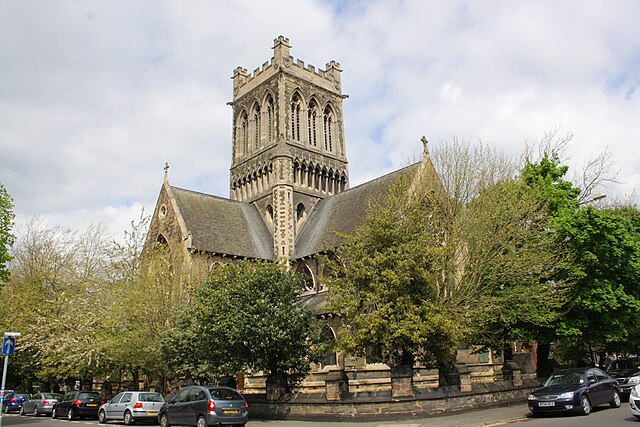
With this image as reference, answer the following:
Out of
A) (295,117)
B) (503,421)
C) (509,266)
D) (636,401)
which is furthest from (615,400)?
(295,117)

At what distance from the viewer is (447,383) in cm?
1978

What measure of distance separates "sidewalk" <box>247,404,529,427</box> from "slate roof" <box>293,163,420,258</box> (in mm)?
16228

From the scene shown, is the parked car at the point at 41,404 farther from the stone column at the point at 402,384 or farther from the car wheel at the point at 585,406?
the car wheel at the point at 585,406

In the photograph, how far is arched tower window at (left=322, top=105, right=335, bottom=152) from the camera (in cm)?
4662

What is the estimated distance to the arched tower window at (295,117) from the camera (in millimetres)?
44219

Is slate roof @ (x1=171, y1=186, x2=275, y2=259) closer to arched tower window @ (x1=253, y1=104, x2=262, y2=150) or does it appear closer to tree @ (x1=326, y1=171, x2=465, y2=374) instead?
arched tower window @ (x1=253, y1=104, x2=262, y2=150)

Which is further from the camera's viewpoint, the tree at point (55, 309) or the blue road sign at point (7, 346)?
the tree at point (55, 309)

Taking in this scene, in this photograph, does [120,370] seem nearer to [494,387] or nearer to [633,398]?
[494,387]

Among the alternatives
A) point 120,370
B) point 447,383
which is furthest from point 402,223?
point 120,370

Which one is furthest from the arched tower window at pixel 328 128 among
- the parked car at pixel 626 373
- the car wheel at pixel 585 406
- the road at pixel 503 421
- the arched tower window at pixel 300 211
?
the car wheel at pixel 585 406

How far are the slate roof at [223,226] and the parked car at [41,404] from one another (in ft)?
37.0

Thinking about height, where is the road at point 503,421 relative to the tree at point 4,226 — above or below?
below

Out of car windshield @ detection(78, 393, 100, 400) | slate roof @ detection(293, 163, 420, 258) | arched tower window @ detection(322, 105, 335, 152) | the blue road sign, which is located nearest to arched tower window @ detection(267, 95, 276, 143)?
arched tower window @ detection(322, 105, 335, 152)

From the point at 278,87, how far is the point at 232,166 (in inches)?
316
